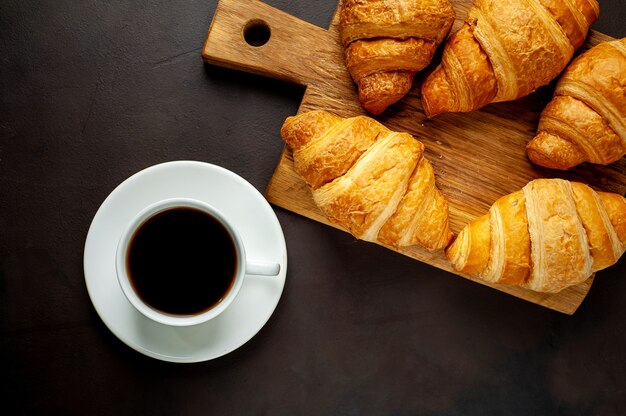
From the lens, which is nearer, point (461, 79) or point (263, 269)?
point (263, 269)

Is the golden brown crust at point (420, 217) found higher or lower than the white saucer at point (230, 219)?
higher

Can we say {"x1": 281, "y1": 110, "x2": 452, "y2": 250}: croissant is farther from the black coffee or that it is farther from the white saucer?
the black coffee

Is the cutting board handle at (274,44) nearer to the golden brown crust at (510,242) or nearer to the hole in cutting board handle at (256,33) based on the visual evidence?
the hole in cutting board handle at (256,33)

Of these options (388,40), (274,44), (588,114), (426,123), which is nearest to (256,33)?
(274,44)

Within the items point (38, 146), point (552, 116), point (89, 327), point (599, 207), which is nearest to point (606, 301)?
point (599, 207)

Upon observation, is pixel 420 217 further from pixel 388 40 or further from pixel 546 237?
pixel 388 40

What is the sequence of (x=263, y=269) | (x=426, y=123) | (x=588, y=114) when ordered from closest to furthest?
(x=263, y=269) < (x=588, y=114) < (x=426, y=123)

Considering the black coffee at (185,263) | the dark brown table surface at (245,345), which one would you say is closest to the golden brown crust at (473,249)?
the dark brown table surface at (245,345)

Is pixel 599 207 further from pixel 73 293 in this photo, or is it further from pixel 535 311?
pixel 73 293
